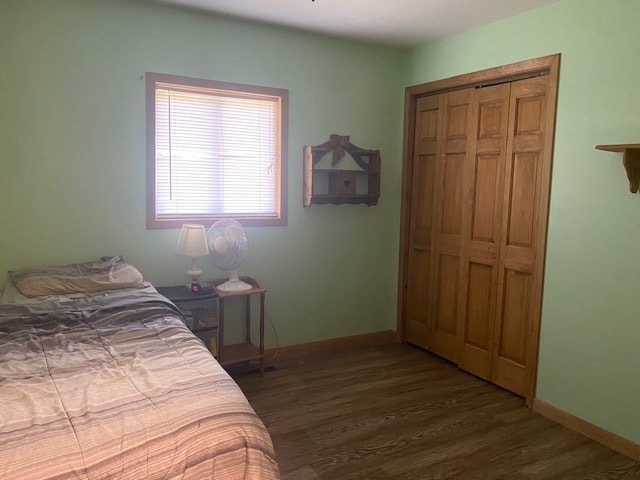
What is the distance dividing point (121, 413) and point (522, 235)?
2669 millimetres

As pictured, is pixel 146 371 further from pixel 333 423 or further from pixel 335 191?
pixel 335 191

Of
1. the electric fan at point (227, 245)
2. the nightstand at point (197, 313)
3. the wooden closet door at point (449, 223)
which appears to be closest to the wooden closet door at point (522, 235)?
the wooden closet door at point (449, 223)

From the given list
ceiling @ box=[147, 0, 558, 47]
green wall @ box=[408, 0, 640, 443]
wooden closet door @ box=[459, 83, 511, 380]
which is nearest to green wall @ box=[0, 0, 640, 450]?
green wall @ box=[408, 0, 640, 443]

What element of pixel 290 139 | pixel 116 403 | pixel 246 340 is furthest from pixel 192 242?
pixel 116 403

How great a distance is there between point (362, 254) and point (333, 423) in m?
1.68

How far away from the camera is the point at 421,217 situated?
161 inches

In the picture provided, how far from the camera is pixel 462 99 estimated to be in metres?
3.62

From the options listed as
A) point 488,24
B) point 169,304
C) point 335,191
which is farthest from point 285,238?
point 488,24

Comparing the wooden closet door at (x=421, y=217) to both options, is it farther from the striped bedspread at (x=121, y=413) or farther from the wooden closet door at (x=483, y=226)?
the striped bedspread at (x=121, y=413)

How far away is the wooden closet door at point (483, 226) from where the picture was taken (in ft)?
11.0

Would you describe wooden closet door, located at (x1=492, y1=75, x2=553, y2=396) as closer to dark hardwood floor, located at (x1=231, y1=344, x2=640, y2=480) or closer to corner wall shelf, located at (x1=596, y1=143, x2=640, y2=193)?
dark hardwood floor, located at (x1=231, y1=344, x2=640, y2=480)

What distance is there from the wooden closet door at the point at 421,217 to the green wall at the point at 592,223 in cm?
97

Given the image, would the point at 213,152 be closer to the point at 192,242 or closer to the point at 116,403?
the point at 192,242

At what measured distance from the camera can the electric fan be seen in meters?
3.34
